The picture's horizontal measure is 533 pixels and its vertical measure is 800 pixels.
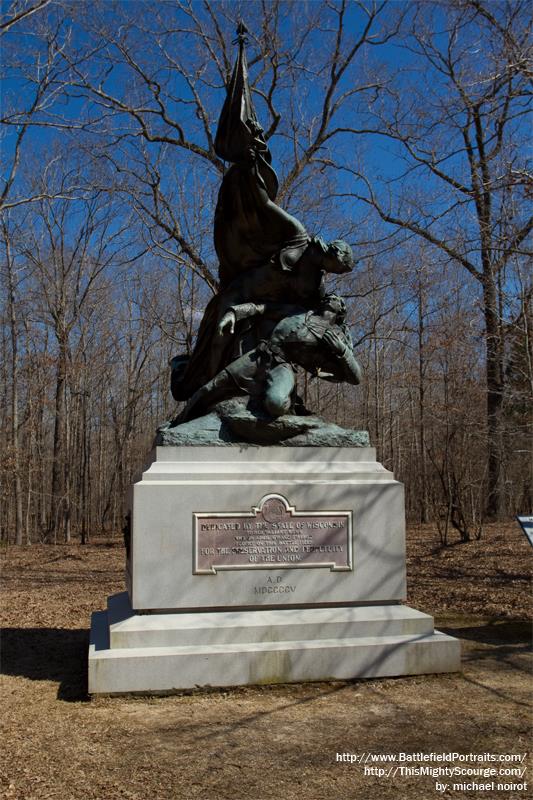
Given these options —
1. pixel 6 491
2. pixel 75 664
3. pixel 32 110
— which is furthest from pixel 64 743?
Result: pixel 6 491

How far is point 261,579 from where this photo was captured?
16.6ft

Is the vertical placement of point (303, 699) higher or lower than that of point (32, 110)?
lower

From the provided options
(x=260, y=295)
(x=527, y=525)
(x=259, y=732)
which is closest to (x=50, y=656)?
(x=259, y=732)

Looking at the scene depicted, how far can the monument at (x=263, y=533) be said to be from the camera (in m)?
4.67

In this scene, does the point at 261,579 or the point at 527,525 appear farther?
the point at 261,579

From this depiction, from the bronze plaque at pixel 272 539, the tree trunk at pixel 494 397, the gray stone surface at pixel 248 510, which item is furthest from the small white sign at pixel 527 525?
the tree trunk at pixel 494 397

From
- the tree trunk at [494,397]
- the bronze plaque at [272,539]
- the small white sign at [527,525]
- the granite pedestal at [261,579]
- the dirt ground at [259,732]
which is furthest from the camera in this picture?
the tree trunk at [494,397]

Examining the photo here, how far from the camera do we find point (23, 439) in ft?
72.3

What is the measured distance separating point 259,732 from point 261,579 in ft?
4.54

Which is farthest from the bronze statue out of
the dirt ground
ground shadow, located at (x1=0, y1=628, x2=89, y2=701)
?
the dirt ground

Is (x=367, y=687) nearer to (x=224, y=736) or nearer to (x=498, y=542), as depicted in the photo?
(x=224, y=736)

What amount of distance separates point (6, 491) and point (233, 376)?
1584 centimetres

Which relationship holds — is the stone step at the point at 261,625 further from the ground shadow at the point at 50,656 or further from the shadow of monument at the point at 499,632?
the shadow of monument at the point at 499,632

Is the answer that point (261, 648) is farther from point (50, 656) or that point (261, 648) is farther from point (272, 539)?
point (50, 656)
